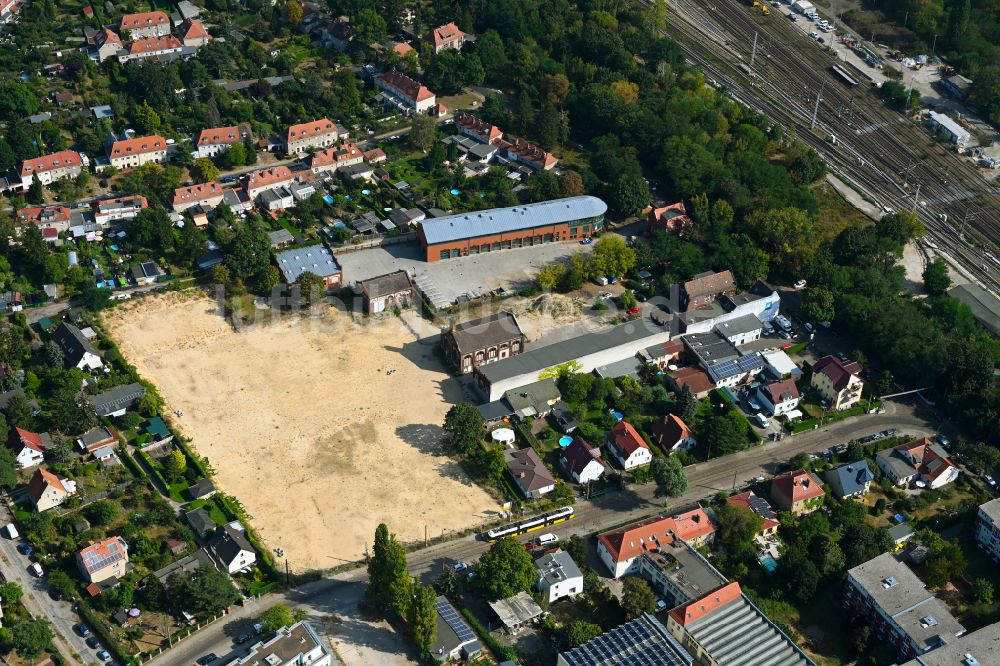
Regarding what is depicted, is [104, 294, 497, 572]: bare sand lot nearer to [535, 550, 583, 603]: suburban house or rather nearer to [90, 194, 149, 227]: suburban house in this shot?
[535, 550, 583, 603]: suburban house

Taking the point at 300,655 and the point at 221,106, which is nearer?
the point at 300,655

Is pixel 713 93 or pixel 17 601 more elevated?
pixel 713 93

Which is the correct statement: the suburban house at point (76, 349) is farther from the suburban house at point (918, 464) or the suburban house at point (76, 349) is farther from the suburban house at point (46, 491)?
the suburban house at point (918, 464)

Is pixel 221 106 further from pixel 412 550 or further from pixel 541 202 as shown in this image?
pixel 412 550

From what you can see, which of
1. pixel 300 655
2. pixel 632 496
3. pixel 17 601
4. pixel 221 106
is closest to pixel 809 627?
pixel 632 496

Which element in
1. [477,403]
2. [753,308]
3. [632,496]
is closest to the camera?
[632,496]

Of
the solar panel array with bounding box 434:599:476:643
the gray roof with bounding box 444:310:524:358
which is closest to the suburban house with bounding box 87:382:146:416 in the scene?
the gray roof with bounding box 444:310:524:358
